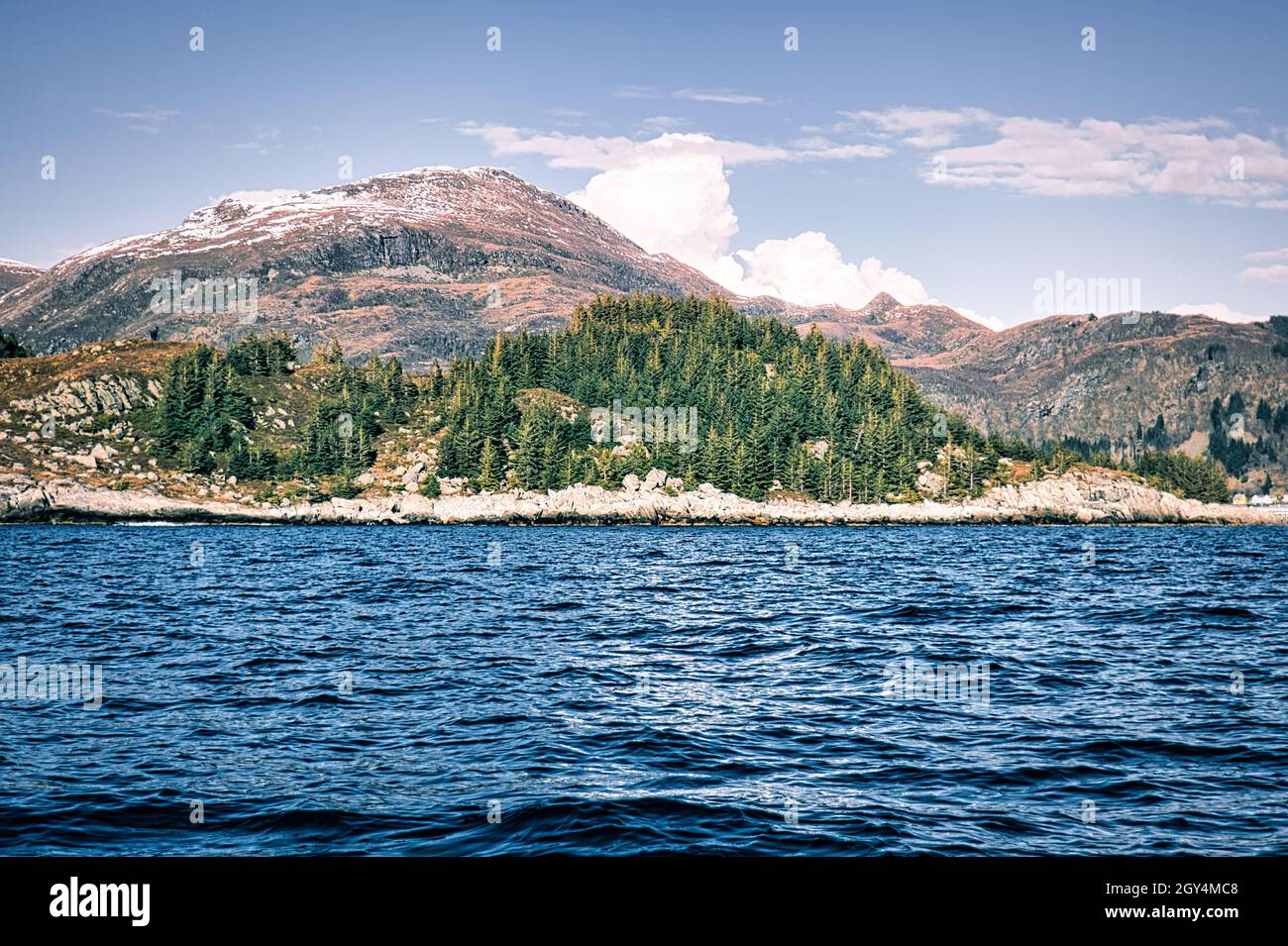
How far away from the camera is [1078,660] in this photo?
28453mm

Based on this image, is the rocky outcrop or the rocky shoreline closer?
the rocky shoreline

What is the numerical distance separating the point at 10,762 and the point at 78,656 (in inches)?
490

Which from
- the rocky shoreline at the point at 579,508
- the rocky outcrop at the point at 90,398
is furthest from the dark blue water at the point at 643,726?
the rocky outcrop at the point at 90,398

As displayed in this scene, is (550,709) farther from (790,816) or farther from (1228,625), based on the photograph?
(1228,625)

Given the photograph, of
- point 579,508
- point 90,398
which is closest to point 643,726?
point 579,508

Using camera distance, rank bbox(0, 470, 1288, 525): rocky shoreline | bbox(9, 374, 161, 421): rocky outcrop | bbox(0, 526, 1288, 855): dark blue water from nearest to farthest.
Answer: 1. bbox(0, 526, 1288, 855): dark blue water
2. bbox(0, 470, 1288, 525): rocky shoreline
3. bbox(9, 374, 161, 421): rocky outcrop

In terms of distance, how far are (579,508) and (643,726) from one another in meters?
150

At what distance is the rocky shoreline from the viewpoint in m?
143

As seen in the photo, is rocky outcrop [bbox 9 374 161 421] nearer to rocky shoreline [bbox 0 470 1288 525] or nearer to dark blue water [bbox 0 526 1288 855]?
rocky shoreline [bbox 0 470 1288 525]

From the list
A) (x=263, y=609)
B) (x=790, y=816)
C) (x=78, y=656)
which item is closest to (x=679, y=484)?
(x=263, y=609)

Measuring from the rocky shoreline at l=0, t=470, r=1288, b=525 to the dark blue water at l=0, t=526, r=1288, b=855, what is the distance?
360ft

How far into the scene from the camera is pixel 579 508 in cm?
16962

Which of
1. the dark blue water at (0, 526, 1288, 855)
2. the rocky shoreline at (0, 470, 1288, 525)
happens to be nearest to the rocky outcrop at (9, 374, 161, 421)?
the rocky shoreline at (0, 470, 1288, 525)
